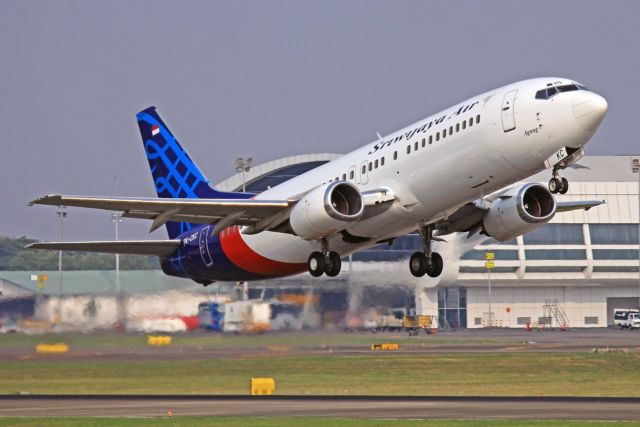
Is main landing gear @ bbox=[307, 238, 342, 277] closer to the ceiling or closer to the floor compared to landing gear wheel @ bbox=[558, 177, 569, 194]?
closer to the floor

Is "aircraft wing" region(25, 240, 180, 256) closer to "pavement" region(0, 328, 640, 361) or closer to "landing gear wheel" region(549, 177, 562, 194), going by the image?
"pavement" region(0, 328, 640, 361)

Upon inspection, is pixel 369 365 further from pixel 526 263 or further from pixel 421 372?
pixel 526 263

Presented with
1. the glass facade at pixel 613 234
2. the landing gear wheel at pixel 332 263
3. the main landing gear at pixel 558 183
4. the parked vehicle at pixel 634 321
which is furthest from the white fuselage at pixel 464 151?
the glass facade at pixel 613 234

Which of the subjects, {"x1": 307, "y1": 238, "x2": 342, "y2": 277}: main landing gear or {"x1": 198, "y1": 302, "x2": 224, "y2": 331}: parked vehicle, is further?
{"x1": 198, "y1": 302, "x2": 224, "y2": 331}: parked vehicle

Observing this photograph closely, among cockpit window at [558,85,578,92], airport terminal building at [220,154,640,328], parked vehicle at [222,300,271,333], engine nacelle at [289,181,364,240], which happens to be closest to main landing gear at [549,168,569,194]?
cockpit window at [558,85,578,92]

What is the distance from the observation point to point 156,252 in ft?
163

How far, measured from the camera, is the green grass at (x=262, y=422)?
140 ft

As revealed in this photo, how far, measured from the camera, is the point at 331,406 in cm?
5047

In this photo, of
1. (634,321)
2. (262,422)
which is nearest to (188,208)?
(262,422)

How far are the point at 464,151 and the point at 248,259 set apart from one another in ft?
39.8

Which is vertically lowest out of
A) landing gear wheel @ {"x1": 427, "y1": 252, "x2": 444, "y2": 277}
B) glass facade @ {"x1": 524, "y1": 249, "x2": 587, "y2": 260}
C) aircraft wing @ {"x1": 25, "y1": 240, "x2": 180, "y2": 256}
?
landing gear wheel @ {"x1": 427, "y1": 252, "x2": 444, "y2": 277}

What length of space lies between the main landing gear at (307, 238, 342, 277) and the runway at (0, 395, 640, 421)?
7440 mm

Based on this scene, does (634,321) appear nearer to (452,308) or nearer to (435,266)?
(452,308)

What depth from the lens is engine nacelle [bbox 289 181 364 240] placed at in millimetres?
39156
